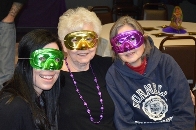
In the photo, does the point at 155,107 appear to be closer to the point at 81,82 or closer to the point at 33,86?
the point at 81,82

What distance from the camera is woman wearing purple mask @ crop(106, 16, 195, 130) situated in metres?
2.12

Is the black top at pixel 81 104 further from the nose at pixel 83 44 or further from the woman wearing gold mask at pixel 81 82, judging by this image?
the nose at pixel 83 44

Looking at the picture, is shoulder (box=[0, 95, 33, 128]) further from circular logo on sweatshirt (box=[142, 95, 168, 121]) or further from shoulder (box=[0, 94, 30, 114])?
circular logo on sweatshirt (box=[142, 95, 168, 121])

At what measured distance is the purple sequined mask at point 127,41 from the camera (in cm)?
211

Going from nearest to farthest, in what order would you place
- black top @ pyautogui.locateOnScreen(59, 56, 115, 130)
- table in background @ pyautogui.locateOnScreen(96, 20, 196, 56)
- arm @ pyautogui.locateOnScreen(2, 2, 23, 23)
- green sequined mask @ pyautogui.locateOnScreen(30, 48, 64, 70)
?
green sequined mask @ pyautogui.locateOnScreen(30, 48, 64, 70)
black top @ pyautogui.locateOnScreen(59, 56, 115, 130)
table in background @ pyautogui.locateOnScreen(96, 20, 196, 56)
arm @ pyautogui.locateOnScreen(2, 2, 23, 23)

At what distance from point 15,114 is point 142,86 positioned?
0.91 m

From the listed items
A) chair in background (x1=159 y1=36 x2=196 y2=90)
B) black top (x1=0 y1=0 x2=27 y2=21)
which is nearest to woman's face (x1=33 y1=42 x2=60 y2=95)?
chair in background (x1=159 y1=36 x2=196 y2=90)

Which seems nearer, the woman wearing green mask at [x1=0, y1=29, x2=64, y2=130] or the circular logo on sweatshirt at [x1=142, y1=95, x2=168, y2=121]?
the woman wearing green mask at [x1=0, y1=29, x2=64, y2=130]

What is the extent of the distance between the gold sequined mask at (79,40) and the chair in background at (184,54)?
0.97m

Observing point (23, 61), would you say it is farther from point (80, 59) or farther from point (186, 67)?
point (186, 67)

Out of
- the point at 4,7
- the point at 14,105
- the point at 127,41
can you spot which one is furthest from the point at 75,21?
the point at 4,7

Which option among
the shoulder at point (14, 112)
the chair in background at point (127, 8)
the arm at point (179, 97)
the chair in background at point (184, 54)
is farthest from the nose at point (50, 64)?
the chair in background at point (127, 8)

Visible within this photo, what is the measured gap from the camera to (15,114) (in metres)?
1.54

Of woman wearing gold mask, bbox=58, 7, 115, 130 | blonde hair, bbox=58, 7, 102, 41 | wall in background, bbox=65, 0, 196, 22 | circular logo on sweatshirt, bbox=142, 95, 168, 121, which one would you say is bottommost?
wall in background, bbox=65, 0, 196, 22
